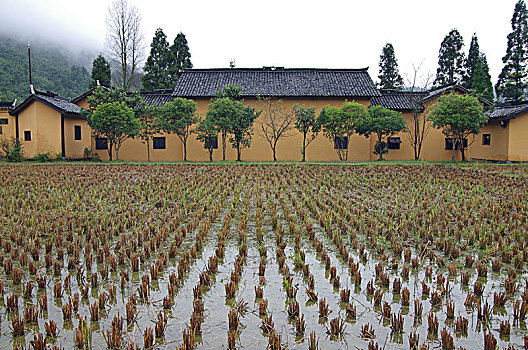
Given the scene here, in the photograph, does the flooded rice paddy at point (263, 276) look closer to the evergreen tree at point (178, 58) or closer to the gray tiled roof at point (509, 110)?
the gray tiled roof at point (509, 110)

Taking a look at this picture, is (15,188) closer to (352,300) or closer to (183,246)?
(183,246)

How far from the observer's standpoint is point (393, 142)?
26.6 m

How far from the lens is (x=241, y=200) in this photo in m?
Result: 9.09

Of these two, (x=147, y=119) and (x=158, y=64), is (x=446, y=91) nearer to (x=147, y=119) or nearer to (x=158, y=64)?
(x=147, y=119)

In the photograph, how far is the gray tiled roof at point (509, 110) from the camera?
22312 mm

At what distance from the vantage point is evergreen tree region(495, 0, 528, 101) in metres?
30.4

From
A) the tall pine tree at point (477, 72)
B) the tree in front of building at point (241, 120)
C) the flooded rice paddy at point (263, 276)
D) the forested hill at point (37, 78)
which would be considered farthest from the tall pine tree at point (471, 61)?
the forested hill at point (37, 78)

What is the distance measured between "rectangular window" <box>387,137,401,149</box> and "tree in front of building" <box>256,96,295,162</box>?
6584 mm

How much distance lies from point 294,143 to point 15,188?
1833 centimetres

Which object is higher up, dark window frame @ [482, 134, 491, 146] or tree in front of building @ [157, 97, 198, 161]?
tree in front of building @ [157, 97, 198, 161]

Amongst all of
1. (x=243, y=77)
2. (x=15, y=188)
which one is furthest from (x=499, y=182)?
(x=243, y=77)

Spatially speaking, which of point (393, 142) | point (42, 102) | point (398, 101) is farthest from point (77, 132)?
point (398, 101)

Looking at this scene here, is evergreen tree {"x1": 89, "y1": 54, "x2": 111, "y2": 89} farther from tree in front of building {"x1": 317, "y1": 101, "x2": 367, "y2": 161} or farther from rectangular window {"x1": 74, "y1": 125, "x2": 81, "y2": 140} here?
tree in front of building {"x1": 317, "y1": 101, "x2": 367, "y2": 161}

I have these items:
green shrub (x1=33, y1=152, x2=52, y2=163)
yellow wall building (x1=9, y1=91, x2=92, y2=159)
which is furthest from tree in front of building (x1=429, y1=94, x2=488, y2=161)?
green shrub (x1=33, y1=152, x2=52, y2=163)
